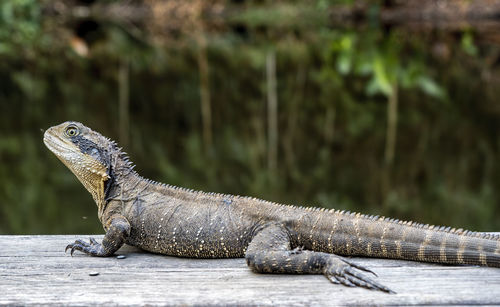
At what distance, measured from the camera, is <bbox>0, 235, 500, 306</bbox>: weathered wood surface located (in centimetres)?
312

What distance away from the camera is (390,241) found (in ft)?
12.1

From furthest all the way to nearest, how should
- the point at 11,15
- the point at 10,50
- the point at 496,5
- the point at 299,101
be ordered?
the point at 496,5 → the point at 11,15 → the point at 10,50 → the point at 299,101

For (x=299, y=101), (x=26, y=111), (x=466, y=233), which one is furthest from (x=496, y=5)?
(x=466, y=233)

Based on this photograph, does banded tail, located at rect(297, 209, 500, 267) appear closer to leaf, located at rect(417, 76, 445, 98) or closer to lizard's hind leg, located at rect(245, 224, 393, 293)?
lizard's hind leg, located at rect(245, 224, 393, 293)

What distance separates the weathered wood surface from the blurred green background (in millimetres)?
4556

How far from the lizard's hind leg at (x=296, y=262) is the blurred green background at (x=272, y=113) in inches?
193

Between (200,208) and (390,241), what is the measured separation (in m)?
1.28

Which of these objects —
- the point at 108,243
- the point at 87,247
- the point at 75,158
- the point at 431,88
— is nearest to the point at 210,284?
the point at 108,243

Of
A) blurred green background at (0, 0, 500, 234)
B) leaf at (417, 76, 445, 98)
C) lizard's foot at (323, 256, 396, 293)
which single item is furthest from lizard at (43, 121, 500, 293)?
leaf at (417, 76, 445, 98)

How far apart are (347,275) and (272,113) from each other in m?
12.4

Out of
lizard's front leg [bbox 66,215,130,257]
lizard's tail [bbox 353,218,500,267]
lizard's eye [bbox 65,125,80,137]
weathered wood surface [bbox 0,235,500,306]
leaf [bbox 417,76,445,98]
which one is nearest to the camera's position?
weathered wood surface [bbox 0,235,500,306]

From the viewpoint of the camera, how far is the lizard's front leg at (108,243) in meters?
3.99

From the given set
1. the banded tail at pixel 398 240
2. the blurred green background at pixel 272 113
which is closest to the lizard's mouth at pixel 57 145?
the banded tail at pixel 398 240

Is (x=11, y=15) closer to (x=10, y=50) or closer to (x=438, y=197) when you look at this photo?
(x=10, y=50)
